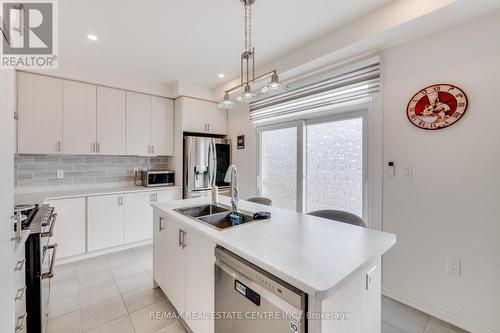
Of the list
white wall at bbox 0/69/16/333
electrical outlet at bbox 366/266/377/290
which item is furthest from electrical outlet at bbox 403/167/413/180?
white wall at bbox 0/69/16/333

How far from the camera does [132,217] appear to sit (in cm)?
334

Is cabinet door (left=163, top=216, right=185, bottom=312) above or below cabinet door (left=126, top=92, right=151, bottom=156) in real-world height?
below

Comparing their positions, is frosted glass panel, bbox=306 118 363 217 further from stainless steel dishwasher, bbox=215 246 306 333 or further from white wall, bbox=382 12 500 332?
stainless steel dishwasher, bbox=215 246 306 333

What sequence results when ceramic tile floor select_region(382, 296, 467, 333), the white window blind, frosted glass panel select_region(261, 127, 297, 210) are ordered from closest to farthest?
ceramic tile floor select_region(382, 296, 467, 333)
the white window blind
frosted glass panel select_region(261, 127, 297, 210)

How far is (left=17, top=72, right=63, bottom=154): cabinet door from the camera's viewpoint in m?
2.74

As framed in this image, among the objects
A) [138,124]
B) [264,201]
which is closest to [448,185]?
[264,201]

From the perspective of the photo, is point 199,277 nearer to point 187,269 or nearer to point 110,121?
point 187,269

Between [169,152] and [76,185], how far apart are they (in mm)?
1413

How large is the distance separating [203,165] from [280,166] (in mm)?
1317

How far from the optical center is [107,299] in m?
2.17

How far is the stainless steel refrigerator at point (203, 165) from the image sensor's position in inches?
146

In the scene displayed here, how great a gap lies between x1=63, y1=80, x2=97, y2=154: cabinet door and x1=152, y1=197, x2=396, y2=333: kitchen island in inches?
81.5

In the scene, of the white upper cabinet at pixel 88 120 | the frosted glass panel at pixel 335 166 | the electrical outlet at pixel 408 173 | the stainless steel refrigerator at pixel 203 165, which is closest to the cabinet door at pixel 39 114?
the white upper cabinet at pixel 88 120

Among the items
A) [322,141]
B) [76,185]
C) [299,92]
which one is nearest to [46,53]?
[76,185]
